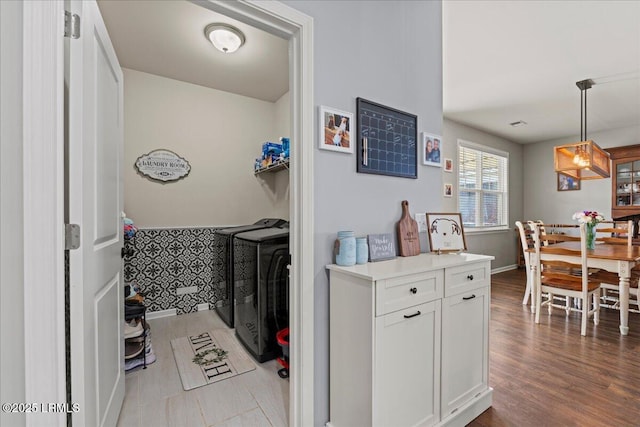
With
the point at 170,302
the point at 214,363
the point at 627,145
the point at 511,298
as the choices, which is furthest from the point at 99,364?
the point at 627,145

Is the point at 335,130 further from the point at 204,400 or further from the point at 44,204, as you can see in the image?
the point at 204,400

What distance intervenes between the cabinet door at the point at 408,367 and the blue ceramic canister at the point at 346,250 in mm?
321

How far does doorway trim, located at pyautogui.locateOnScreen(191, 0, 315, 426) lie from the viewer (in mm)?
1374

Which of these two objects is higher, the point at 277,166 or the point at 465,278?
the point at 277,166

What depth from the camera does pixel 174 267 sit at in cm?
315

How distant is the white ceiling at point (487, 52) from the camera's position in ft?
7.22

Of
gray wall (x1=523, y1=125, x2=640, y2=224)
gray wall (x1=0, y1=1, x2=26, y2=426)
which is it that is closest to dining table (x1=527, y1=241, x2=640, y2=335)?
gray wall (x1=523, y1=125, x2=640, y2=224)

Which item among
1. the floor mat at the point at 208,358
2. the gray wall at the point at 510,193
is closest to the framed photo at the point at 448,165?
the gray wall at the point at 510,193

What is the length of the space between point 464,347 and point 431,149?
1.27m

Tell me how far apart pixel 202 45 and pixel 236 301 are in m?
2.37

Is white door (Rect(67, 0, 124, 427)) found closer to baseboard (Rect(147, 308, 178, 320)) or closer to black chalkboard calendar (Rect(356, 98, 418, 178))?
black chalkboard calendar (Rect(356, 98, 418, 178))

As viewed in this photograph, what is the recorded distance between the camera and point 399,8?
180 centimetres

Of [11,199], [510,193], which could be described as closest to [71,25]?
[11,199]

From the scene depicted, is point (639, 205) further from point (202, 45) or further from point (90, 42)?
point (90, 42)
